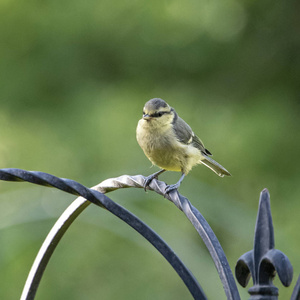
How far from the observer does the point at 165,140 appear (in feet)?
8.28

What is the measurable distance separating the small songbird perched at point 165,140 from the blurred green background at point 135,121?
111 cm

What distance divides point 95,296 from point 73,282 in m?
0.22

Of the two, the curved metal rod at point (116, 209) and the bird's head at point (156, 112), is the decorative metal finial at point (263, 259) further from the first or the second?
the bird's head at point (156, 112)

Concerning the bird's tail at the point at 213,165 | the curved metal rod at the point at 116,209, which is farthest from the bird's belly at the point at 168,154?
the curved metal rod at the point at 116,209

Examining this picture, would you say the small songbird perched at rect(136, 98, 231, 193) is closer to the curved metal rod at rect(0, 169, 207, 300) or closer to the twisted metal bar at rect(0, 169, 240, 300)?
the twisted metal bar at rect(0, 169, 240, 300)

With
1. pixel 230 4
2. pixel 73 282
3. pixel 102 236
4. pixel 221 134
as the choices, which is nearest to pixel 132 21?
pixel 230 4

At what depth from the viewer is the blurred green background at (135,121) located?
153 inches

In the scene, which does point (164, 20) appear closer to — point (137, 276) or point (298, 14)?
point (298, 14)

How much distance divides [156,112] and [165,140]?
145 mm

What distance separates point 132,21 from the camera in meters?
4.50

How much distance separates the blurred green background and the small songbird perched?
3.65 ft

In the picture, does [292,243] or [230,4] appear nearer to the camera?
[292,243]

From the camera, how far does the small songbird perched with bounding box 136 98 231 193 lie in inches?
98.3

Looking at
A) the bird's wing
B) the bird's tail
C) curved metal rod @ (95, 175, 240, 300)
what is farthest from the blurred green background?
curved metal rod @ (95, 175, 240, 300)
